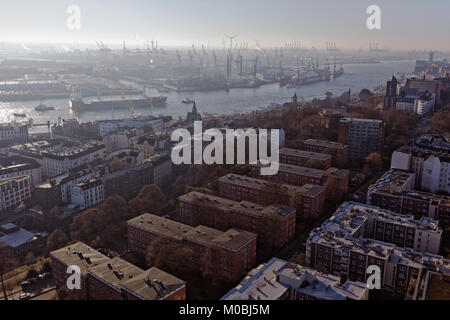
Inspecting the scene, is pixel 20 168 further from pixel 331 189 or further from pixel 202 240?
pixel 331 189

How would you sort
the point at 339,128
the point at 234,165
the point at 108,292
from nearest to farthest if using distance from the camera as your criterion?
1. the point at 108,292
2. the point at 234,165
3. the point at 339,128

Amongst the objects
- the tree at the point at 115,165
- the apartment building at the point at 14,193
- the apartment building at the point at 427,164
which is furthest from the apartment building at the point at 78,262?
the apartment building at the point at 427,164

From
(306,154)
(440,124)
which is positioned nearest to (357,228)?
(306,154)

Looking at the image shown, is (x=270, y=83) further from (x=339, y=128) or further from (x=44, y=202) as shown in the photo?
(x=44, y=202)

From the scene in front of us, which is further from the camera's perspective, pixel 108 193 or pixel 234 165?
pixel 234 165

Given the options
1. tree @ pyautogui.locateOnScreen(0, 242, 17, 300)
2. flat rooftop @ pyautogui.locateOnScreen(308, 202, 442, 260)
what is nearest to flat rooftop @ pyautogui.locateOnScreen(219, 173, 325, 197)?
flat rooftop @ pyautogui.locateOnScreen(308, 202, 442, 260)

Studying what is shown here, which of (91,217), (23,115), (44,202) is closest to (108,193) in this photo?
(44,202)

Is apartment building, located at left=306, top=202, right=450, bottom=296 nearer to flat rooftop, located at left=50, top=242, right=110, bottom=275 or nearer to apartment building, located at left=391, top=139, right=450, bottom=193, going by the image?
apartment building, located at left=391, top=139, right=450, bottom=193
